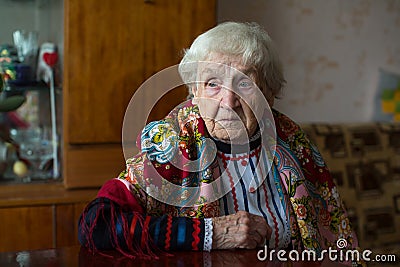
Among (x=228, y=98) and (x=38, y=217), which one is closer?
(x=228, y=98)

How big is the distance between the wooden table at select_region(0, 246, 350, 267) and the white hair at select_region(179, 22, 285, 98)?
51cm

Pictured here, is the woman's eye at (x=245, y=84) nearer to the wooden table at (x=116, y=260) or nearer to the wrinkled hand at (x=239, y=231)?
the wrinkled hand at (x=239, y=231)

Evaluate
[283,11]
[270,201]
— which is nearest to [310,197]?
[270,201]

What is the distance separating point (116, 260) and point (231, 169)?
17.5 inches

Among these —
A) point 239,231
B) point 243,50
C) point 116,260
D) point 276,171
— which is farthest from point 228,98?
point 116,260

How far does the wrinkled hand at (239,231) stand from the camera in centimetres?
138

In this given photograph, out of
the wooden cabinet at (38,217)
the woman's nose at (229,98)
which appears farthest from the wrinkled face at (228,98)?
the wooden cabinet at (38,217)

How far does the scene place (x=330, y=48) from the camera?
3.13 metres

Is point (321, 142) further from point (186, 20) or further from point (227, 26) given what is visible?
point (227, 26)

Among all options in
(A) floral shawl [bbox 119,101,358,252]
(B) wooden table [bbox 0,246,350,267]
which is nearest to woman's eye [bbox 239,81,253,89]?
(A) floral shawl [bbox 119,101,358,252]

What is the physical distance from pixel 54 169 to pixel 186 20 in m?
0.76

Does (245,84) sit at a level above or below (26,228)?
above

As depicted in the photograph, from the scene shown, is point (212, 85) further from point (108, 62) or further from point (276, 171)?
point (108, 62)

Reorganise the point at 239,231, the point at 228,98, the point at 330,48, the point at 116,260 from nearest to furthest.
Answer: the point at 116,260 → the point at 239,231 → the point at 228,98 → the point at 330,48
